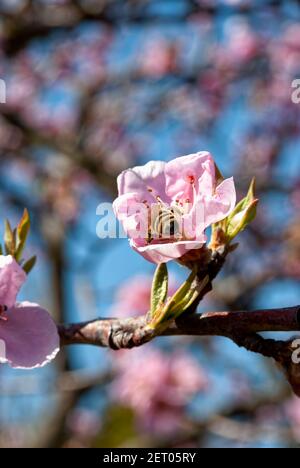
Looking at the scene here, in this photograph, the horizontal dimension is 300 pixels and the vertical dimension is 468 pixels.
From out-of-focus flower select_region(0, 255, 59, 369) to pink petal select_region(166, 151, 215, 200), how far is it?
33cm

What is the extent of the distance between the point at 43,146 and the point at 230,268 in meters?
1.25

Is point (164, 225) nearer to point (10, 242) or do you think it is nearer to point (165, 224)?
point (165, 224)

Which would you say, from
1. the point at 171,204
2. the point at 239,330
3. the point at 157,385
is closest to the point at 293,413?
the point at 157,385

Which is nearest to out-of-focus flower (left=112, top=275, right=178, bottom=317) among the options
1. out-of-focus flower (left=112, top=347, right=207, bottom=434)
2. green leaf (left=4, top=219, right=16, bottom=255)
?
out-of-focus flower (left=112, top=347, right=207, bottom=434)

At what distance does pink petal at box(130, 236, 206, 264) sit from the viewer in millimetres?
1050

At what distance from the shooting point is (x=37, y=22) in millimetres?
3238

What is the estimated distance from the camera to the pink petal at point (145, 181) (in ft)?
3.90

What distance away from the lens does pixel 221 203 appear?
3.50ft

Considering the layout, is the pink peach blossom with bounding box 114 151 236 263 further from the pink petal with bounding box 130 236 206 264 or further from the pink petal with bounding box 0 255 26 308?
the pink petal with bounding box 0 255 26 308

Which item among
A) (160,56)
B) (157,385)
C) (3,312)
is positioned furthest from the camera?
(160,56)

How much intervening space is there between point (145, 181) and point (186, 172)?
8cm

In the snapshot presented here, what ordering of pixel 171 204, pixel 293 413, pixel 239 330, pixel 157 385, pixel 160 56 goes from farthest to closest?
1. pixel 160 56
2. pixel 293 413
3. pixel 157 385
4. pixel 171 204
5. pixel 239 330
